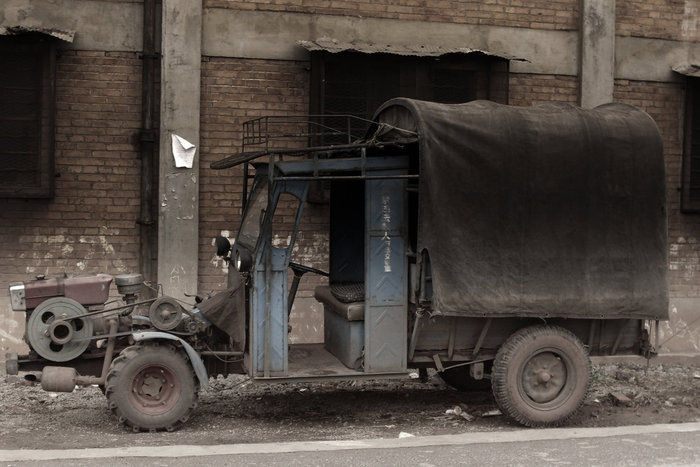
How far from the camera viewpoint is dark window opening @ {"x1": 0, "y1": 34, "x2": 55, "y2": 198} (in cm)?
973

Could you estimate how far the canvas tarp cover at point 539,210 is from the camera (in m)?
6.99

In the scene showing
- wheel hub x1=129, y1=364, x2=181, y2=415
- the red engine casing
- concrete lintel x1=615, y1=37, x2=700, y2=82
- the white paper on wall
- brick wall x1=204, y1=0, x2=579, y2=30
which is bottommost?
wheel hub x1=129, y1=364, x2=181, y2=415

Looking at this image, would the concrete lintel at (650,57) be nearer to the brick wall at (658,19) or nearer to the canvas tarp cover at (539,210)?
the brick wall at (658,19)

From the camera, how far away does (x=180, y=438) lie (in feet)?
22.2

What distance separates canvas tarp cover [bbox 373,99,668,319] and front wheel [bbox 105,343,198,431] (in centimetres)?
217

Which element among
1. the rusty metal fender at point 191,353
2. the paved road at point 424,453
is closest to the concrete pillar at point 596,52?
the paved road at point 424,453

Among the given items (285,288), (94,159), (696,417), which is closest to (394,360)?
(285,288)

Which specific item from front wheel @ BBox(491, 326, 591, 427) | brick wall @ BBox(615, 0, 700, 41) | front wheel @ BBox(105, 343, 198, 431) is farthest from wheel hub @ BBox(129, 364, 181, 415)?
brick wall @ BBox(615, 0, 700, 41)

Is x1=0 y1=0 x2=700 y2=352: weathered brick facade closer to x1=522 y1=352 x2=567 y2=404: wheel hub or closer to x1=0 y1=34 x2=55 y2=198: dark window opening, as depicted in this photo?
x1=0 y1=34 x2=55 y2=198: dark window opening

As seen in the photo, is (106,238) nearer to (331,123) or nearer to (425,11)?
(331,123)

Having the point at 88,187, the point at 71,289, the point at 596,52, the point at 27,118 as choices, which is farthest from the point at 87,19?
the point at 596,52

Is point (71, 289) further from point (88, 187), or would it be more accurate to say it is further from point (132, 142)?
point (132, 142)

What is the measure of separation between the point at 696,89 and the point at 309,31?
17.4 feet

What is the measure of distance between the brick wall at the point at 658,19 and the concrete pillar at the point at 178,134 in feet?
18.3
